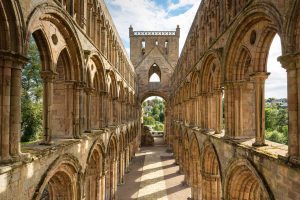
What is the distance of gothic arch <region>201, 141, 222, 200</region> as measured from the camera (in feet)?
38.8

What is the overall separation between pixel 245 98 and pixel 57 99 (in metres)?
7.03

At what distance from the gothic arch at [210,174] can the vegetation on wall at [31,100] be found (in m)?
16.2

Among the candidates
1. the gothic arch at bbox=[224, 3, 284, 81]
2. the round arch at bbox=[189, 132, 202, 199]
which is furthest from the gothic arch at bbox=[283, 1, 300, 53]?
the round arch at bbox=[189, 132, 202, 199]

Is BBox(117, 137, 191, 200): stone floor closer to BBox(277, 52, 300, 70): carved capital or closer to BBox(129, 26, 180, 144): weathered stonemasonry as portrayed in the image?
BBox(129, 26, 180, 144): weathered stonemasonry

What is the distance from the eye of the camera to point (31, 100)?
75.3 ft

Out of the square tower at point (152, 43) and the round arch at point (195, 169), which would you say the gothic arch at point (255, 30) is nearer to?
the round arch at point (195, 169)

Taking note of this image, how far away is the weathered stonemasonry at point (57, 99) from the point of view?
199 inches

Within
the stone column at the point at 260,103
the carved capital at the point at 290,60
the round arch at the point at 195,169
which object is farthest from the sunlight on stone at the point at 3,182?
the round arch at the point at 195,169

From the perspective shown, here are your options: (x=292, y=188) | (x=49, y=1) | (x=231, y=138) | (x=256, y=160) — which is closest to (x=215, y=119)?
(x=231, y=138)

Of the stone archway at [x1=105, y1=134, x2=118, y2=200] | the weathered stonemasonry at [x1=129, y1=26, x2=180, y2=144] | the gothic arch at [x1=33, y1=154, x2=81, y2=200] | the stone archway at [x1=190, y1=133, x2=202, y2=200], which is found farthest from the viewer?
the weathered stonemasonry at [x1=129, y1=26, x2=180, y2=144]

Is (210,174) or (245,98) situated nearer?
(245,98)

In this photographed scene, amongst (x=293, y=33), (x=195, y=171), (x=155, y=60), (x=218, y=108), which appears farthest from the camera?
(x=155, y=60)

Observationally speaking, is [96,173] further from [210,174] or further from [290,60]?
[290,60]

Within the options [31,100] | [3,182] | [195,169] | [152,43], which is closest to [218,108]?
[195,169]
